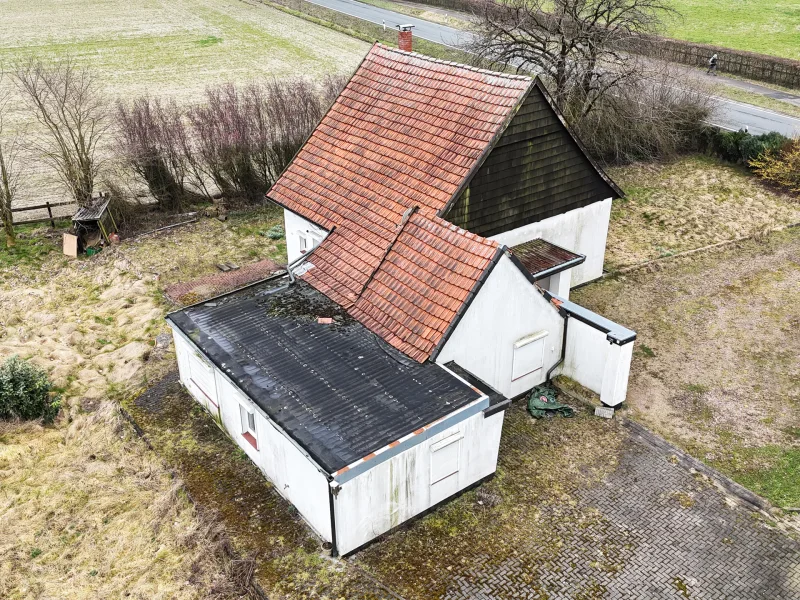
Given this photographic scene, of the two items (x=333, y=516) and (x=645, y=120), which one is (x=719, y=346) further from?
(x=645, y=120)

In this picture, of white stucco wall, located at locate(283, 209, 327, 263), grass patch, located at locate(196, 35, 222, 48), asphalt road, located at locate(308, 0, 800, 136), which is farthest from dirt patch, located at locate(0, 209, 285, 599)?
grass patch, located at locate(196, 35, 222, 48)

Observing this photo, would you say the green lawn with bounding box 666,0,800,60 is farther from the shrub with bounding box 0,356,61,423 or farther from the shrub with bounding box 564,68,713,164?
the shrub with bounding box 0,356,61,423

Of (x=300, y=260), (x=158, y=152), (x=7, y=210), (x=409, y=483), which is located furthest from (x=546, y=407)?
(x=7, y=210)

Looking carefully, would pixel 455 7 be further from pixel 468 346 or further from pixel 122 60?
pixel 468 346

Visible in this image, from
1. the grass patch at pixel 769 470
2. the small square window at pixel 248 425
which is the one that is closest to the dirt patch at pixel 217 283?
the small square window at pixel 248 425

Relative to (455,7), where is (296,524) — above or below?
below

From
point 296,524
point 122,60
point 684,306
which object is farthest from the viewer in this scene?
point 122,60

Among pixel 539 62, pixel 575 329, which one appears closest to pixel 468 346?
pixel 575 329
